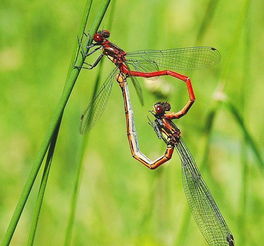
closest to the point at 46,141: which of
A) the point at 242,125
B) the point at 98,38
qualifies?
the point at 98,38

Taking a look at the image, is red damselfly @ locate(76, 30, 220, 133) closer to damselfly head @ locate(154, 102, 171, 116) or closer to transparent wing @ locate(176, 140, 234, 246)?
damselfly head @ locate(154, 102, 171, 116)

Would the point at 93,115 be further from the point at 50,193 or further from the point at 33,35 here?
the point at 33,35

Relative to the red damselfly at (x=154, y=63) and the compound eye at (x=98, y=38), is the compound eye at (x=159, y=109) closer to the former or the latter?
the red damselfly at (x=154, y=63)

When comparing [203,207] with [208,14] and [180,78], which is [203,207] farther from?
[208,14]

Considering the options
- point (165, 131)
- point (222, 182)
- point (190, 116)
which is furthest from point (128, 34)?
point (165, 131)

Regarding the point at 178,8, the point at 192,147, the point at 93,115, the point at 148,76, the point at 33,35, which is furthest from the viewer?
the point at 178,8

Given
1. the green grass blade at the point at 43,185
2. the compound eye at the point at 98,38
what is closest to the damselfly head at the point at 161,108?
the compound eye at the point at 98,38

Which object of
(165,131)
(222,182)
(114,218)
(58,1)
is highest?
(58,1)
